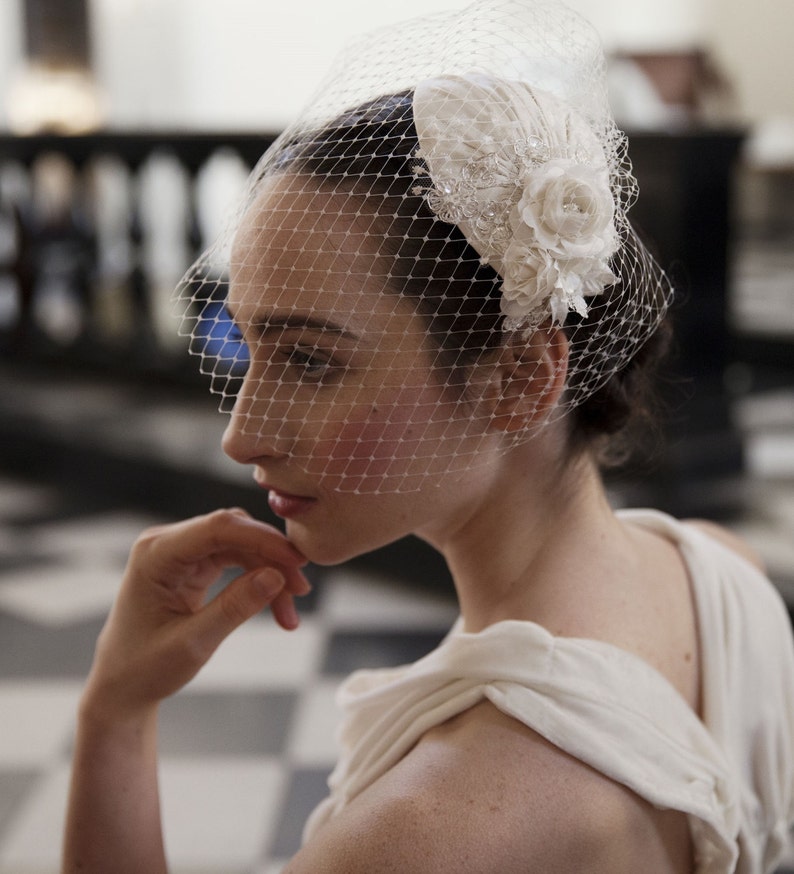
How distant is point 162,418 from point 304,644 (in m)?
1.94

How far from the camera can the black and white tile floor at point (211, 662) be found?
2178 millimetres

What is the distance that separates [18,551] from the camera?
368 centimetres

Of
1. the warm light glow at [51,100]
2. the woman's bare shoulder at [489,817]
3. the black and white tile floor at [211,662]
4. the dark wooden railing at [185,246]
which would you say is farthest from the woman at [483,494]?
the warm light glow at [51,100]

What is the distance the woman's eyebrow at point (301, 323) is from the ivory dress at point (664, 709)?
280 millimetres

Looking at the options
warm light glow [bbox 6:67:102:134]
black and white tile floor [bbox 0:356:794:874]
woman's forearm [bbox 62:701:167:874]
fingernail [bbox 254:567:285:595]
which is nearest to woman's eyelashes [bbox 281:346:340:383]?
fingernail [bbox 254:567:285:595]

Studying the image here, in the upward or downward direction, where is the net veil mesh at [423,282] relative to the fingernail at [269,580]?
upward

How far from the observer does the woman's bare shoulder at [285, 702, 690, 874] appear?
2.85 feet

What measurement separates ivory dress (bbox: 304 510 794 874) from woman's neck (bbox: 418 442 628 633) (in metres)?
0.08

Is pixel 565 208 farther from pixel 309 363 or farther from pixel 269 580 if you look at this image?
pixel 269 580

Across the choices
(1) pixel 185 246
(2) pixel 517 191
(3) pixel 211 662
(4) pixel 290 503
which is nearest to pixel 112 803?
(4) pixel 290 503

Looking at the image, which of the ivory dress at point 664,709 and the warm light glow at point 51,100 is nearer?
the ivory dress at point 664,709

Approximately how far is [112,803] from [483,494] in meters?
0.49

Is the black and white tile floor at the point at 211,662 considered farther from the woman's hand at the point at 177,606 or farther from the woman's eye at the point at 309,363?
the woman's eye at the point at 309,363

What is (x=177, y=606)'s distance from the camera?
1.23 metres
